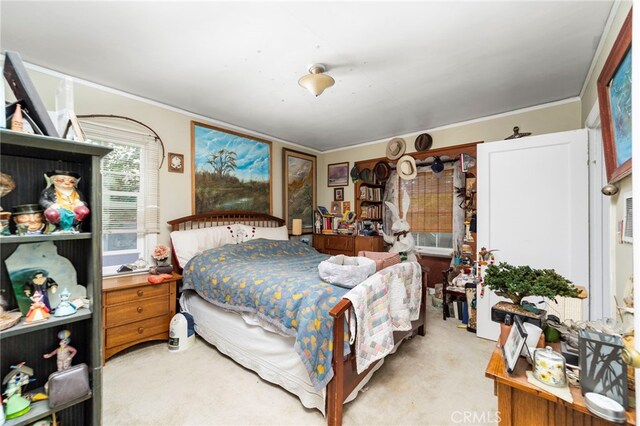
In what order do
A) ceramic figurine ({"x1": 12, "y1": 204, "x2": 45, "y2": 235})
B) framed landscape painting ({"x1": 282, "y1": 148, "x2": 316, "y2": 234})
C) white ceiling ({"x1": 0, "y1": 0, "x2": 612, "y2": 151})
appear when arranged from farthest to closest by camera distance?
1. framed landscape painting ({"x1": 282, "y1": 148, "x2": 316, "y2": 234})
2. white ceiling ({"x1": 0, "y1": 0, "x2": 612, "y2": 151})
3. ceramic figurine ({"x1": 12, "y1": 204, "x2": 45, "y2": 235})

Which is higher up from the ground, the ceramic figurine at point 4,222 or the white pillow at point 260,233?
the ceramic figurine at point 4,222

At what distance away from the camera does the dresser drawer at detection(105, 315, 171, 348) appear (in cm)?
237

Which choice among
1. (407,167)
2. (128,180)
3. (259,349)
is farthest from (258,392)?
(407,167)

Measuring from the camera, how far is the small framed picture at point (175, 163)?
3238 mm

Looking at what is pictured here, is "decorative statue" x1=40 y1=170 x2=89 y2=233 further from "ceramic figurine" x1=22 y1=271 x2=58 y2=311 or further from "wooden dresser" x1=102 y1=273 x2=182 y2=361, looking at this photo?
"wooden dresser" x1=102 y1=273 x2=182 y2=361

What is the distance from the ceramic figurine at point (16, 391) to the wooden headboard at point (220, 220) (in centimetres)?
217

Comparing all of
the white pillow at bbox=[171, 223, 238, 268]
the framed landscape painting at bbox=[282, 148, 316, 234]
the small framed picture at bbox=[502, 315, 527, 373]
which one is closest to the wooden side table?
the small framed picture at bbox=[502, 315, 527, 373]

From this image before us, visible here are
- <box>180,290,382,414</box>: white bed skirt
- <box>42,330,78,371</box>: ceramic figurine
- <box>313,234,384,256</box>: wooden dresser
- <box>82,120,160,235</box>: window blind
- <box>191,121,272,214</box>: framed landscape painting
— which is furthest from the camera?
<box>313,234,384,256</box>: wooden dresser

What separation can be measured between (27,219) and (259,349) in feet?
5.51

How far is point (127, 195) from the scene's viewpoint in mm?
2912

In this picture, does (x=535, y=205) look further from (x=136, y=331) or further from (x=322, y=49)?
(x=136, y=331)

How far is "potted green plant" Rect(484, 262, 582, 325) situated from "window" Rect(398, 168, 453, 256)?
3198mm

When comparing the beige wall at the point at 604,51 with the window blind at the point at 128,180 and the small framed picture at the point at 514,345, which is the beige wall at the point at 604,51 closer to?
the small framed picture at the point at 514,345

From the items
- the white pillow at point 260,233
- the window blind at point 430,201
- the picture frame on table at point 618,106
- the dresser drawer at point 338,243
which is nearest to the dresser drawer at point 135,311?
the white pillow at point 260,233
